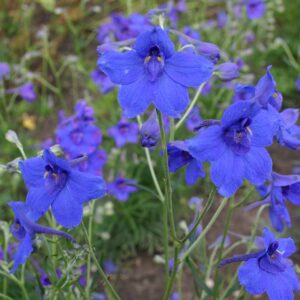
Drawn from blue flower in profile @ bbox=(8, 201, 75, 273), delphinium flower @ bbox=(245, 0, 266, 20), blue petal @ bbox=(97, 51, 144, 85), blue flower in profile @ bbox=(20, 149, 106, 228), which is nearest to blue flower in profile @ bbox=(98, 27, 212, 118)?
blue petal @ bbox=(97, 51, 144, 85)

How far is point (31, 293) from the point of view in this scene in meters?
2.32

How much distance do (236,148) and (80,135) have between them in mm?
1141

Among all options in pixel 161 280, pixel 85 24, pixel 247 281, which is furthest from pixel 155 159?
pixel 85 24

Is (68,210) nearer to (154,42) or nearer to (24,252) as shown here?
(24,252)

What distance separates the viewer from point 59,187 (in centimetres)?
140

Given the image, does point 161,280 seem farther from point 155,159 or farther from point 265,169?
point 265,169

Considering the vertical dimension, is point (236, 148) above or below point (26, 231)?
above

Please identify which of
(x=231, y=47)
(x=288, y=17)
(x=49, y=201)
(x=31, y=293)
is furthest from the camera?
(x=288, y=17)

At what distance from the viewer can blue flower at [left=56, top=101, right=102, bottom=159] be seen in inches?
90.7

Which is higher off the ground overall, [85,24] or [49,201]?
[49,201]

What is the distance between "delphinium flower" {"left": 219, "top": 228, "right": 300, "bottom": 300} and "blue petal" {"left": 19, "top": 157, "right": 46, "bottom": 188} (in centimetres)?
60

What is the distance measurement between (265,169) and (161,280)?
6.25 ft

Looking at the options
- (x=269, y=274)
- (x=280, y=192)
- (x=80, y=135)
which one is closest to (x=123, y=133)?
(x=80, y=135)

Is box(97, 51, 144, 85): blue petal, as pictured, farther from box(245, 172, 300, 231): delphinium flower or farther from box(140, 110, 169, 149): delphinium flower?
box(245, 172, 300, 231): delphinium flower
